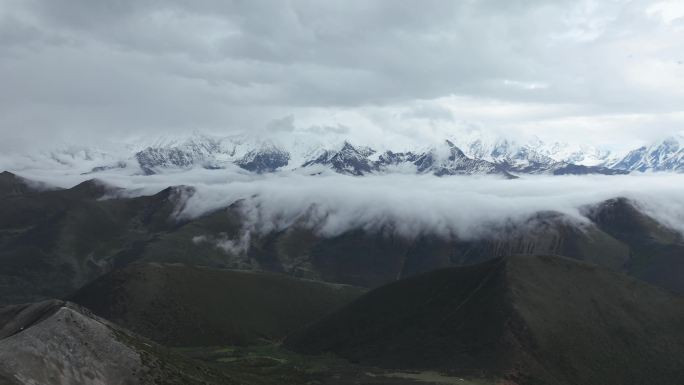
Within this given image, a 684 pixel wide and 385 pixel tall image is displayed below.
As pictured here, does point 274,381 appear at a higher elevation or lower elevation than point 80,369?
lower

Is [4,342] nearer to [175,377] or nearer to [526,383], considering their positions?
[175,377]

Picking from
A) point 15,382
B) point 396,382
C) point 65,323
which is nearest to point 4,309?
point 65,323

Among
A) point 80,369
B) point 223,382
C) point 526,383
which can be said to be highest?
point 80,369

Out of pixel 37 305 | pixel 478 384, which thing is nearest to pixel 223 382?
pixel 37 305

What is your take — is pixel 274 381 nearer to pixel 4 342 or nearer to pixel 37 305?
pixel 37 305

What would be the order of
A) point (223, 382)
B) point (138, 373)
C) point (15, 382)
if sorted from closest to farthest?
point (15, 382) → point (138, 373) → point (223, 382)

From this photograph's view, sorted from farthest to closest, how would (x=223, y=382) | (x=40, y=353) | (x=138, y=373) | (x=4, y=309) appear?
(x=4, y=309), (x=223, y=382), (x=138, y=373), (x=40, y=353)

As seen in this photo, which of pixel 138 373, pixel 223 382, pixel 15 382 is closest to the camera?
pixel 15 382

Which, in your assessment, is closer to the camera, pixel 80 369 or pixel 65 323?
pixel 80 369

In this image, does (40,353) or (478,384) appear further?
(478,384)
